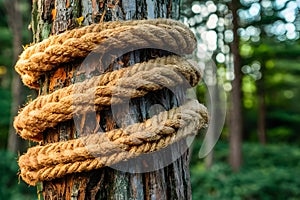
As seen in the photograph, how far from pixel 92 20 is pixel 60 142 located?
0.26m

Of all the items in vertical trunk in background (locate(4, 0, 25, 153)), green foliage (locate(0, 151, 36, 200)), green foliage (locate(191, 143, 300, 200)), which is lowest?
green foliage (locate(191, 143, 300, 200))

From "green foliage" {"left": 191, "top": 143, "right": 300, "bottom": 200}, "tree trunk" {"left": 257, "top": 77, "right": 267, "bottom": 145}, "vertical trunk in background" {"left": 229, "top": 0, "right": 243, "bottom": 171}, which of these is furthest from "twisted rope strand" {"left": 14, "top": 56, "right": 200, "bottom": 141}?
"tree trunk" {"left": 257, "top": 77, "right": 267, "bottom": 145}

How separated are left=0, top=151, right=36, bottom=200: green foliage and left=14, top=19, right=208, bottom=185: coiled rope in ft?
15.9

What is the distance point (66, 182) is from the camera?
0.83m

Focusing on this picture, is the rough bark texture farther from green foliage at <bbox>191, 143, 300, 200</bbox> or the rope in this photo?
green foliage at <bbox>191, 143, 300, 200</bbox>

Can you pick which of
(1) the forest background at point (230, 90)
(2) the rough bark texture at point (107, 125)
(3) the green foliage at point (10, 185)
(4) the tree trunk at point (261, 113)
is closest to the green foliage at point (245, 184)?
(1) the forest background at point (230, 90)

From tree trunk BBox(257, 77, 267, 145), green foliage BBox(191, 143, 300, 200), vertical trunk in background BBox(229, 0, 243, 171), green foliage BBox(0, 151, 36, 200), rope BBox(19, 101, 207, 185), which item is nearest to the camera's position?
rope BBox(19, 101, 207, 185)

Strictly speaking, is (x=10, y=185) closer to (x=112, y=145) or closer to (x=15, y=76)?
(x=15, y=76)

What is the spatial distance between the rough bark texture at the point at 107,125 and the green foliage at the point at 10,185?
4846 millimetres

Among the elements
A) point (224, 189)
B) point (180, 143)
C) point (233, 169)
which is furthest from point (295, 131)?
point (180, 143)

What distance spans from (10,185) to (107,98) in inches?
218

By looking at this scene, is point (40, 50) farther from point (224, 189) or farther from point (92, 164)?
point (224, 189)

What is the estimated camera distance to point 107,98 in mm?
782

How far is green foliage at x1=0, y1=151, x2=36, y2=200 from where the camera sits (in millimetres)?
5528
